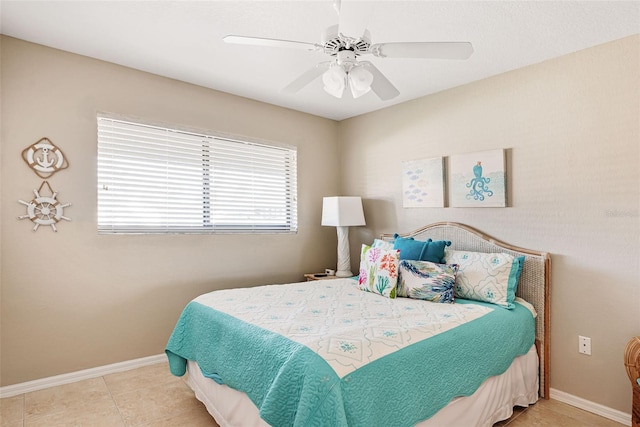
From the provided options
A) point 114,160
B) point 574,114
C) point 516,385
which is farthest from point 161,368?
point 574,114

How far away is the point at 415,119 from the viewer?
358 centimetres

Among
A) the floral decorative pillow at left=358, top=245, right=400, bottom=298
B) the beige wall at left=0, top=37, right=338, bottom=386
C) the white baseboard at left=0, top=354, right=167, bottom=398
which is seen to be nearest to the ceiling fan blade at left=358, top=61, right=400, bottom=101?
the floral decorative pillow at left=358, top=245, right=400, bottom=298

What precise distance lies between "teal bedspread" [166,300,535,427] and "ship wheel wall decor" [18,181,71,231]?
126cm

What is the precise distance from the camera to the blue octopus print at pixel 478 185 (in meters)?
3.00

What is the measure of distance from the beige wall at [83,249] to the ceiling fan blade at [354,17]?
2132 millimetres

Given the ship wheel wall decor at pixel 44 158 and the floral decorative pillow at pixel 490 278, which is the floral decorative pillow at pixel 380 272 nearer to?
the floral decorative pillow at pixel 490 278

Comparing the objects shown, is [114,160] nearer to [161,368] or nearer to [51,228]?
[51,228]

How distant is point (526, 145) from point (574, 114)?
36cm

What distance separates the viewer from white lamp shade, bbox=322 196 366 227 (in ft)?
12.4

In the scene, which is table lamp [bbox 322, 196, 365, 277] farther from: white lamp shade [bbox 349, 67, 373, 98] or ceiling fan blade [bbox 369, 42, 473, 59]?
ceiling fan blade [bbox 369, 42, 473, 59]

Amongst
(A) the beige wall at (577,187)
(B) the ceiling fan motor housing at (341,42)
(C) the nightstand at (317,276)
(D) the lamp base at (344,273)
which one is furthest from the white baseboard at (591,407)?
(B) the ceiling fan motor housing at (341,42)

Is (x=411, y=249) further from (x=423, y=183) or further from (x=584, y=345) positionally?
(x=584, y=345)

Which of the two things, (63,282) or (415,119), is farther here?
(415,119)

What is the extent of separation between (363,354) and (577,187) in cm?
205
